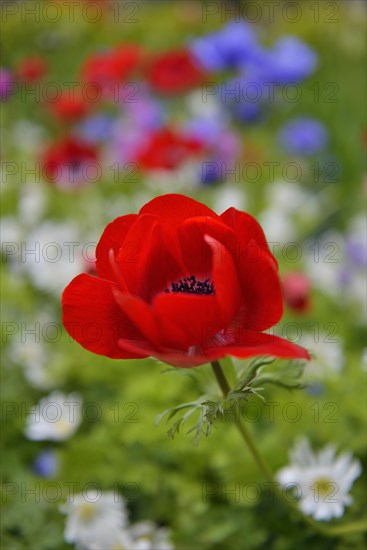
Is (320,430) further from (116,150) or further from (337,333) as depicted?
(116,150)

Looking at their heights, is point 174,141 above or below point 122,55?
below

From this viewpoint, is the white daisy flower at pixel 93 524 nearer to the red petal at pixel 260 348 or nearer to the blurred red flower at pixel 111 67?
the red petal at pixel 260 348

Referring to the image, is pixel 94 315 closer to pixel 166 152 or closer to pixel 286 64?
pixel 166 152

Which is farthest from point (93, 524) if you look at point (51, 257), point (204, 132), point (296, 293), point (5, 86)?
point (5, 86)

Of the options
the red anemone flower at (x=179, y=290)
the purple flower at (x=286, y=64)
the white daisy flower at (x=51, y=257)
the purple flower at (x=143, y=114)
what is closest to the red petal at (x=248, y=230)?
the red anemone flower at (x=179, y=290)

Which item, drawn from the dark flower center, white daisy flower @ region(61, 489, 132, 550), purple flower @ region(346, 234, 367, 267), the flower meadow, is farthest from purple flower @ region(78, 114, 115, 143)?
the dark flower center

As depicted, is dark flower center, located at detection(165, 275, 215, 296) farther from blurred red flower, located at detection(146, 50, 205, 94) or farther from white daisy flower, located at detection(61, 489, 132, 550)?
blurred red flower, located at detection(146, 50, 205, 94)

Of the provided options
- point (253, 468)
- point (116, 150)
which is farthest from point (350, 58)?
point (253, 468)
